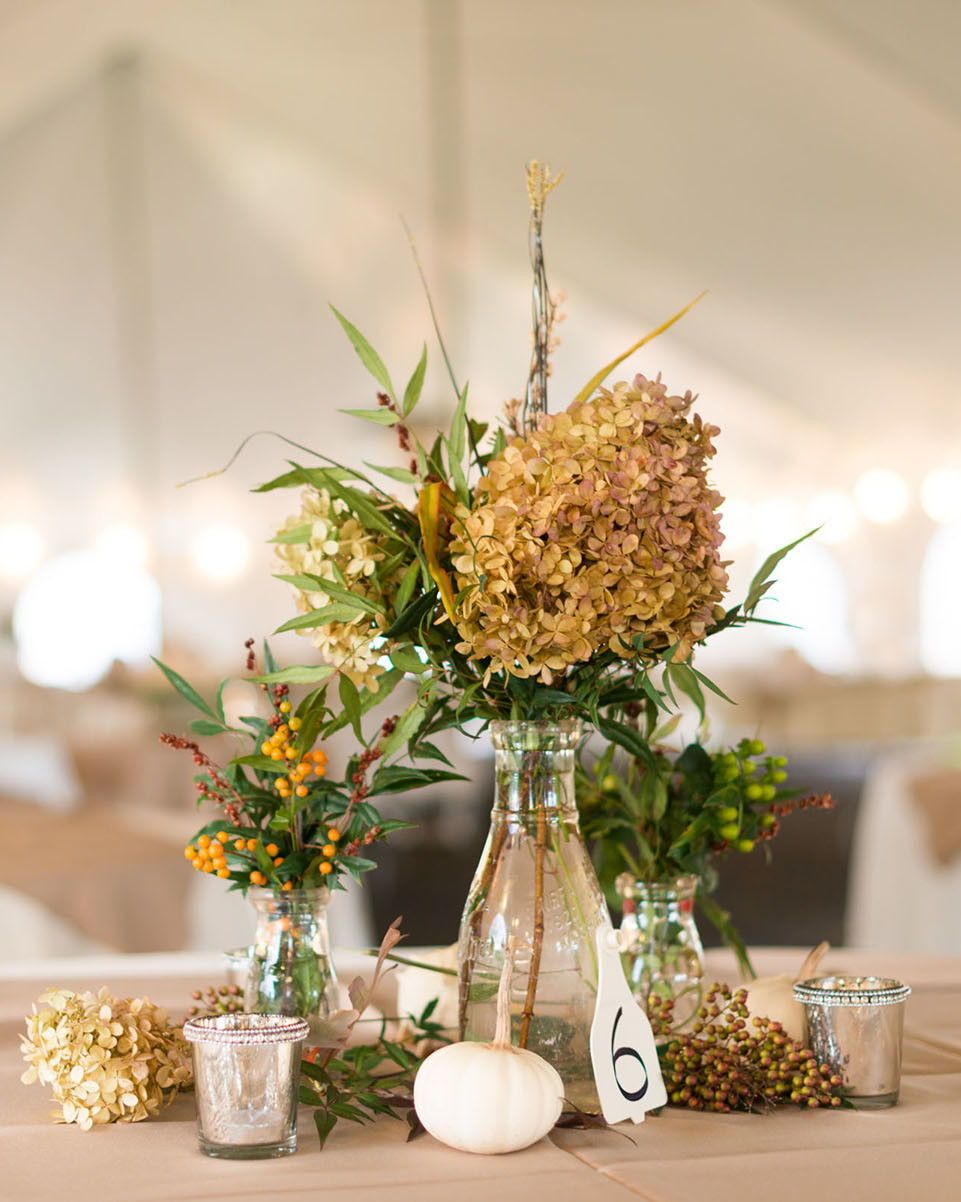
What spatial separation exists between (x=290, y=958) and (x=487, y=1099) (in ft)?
0.70

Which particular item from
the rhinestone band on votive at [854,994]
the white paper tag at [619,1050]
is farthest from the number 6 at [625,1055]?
the rhinestone band on votive at [854,994]

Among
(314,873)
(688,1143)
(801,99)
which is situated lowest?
(688,1143)

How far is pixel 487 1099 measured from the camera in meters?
0.81

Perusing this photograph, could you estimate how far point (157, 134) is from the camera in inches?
291

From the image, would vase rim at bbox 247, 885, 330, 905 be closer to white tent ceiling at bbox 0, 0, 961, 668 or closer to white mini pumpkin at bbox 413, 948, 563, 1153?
white mini pumpkin at bbox 413, 948, 563, 1153

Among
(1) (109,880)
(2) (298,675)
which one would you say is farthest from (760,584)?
(1) (109,880)

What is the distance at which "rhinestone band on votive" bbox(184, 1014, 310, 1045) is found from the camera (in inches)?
31.2

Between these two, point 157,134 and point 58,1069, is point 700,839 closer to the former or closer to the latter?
point 58,1069

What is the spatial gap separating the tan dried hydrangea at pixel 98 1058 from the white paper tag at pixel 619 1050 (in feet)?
0.85

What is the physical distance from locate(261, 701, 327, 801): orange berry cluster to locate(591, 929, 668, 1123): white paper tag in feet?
0.70

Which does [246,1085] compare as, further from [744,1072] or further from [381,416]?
[381,416]

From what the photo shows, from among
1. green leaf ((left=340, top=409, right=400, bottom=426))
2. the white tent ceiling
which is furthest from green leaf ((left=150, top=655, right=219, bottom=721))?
the white tent ceiling

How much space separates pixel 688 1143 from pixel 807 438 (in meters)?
6.72

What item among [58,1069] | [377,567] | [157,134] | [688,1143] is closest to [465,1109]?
[688,1143]
